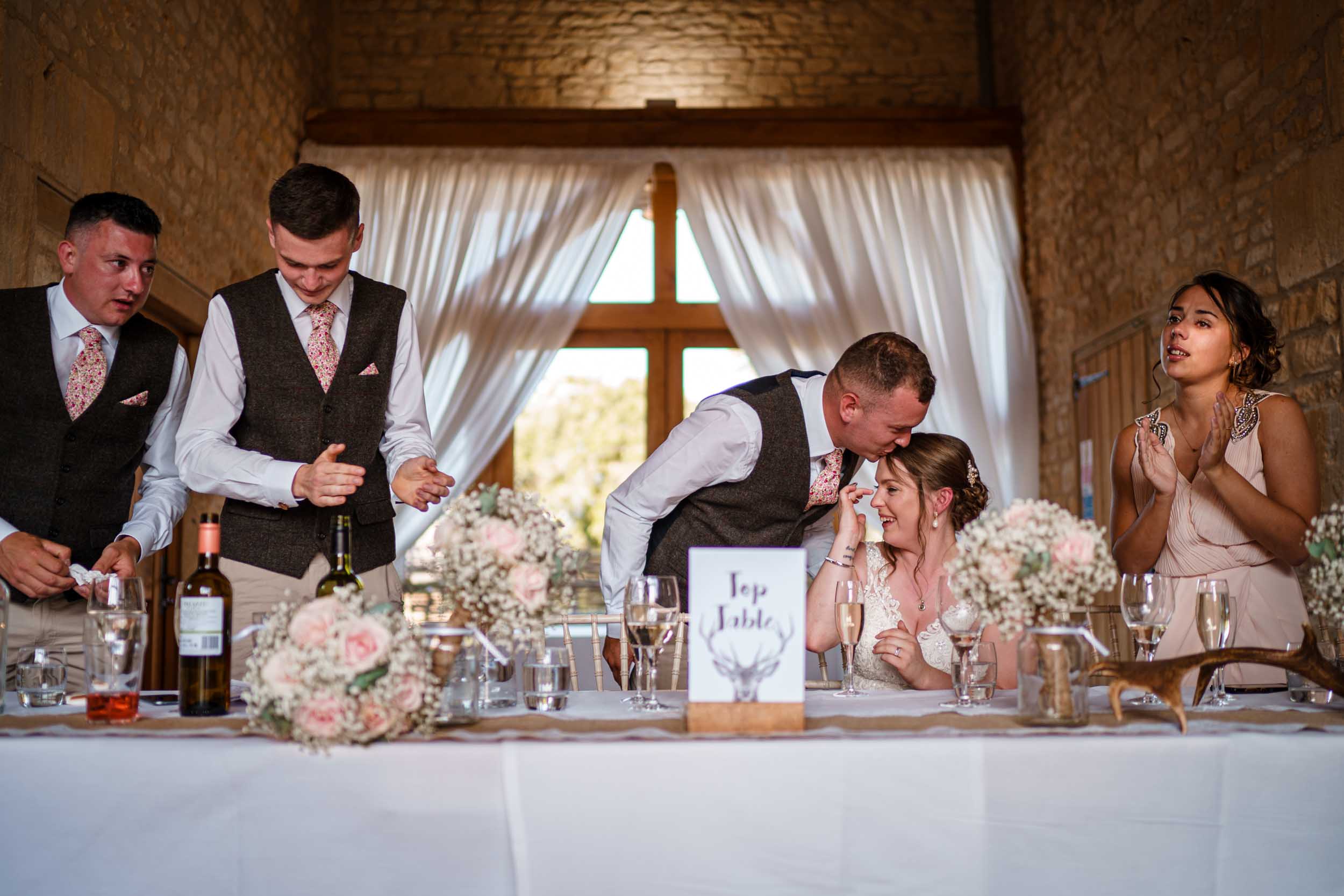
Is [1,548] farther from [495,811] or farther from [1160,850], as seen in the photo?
[1160,850]

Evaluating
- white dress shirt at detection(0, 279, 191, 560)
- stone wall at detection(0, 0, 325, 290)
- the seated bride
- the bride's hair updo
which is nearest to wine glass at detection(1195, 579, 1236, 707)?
the seated bride

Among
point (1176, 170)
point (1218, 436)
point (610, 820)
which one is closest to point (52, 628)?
point (610, 820)

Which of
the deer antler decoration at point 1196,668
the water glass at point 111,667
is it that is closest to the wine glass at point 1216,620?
the deer antler decoration at point 1196,668

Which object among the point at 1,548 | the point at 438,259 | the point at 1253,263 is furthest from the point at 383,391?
the point at 438,259

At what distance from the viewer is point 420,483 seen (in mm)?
1855

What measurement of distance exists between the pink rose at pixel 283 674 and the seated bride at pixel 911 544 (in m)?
1.31

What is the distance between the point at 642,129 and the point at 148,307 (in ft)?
9.31

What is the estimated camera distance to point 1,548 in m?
2.04

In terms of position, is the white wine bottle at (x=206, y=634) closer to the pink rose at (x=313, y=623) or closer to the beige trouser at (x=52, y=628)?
the pink rose at (x=313, y=623)

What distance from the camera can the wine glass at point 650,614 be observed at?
1.68m

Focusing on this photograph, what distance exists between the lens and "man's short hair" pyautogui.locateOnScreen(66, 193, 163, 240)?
223 cm

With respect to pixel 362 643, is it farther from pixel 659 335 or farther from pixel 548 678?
pixel 659 335

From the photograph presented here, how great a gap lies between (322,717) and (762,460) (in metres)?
1.50

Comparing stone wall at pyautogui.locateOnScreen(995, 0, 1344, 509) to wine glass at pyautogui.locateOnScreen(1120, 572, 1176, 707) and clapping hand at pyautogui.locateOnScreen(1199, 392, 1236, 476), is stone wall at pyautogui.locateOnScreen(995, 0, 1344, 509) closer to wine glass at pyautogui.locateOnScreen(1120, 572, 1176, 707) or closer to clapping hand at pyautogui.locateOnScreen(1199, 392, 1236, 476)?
clapping hand at pyautogui.locateOnScreen(1199, 392, 1236, 476)
